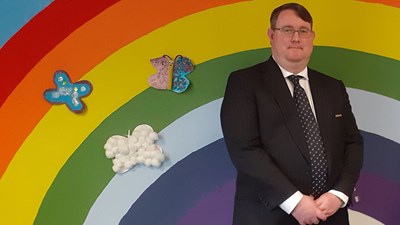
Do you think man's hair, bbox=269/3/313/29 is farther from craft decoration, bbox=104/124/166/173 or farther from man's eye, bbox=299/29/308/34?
craft decoration, bbox=104/124/166/173

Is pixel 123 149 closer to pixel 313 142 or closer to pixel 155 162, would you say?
pixel 155 162

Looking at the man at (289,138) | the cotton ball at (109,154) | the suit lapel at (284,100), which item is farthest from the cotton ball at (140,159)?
the suit lapel at (284,100)

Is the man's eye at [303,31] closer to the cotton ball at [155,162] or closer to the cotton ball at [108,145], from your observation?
the cotton ball at [155,162]

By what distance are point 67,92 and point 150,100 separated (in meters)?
0.33

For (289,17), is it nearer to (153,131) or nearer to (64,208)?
(153,131)

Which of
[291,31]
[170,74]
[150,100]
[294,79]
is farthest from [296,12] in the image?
[150,100]

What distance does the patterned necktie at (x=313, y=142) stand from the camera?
167cm

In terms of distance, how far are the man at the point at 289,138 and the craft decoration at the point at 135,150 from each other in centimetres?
39

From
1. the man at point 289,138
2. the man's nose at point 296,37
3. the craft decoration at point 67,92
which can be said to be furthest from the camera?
the craft decoration at point 67,92

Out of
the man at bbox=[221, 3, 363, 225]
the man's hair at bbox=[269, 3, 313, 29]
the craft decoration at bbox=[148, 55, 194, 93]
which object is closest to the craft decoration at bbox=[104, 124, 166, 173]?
the craft decoration at bbox=[148, 55, 194, 93]

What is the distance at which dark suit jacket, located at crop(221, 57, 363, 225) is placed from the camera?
162 centimetres

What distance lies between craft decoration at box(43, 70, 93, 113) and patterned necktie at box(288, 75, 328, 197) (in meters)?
0.84

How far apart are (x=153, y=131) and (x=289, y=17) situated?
0.71 meters

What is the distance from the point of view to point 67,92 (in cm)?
195
